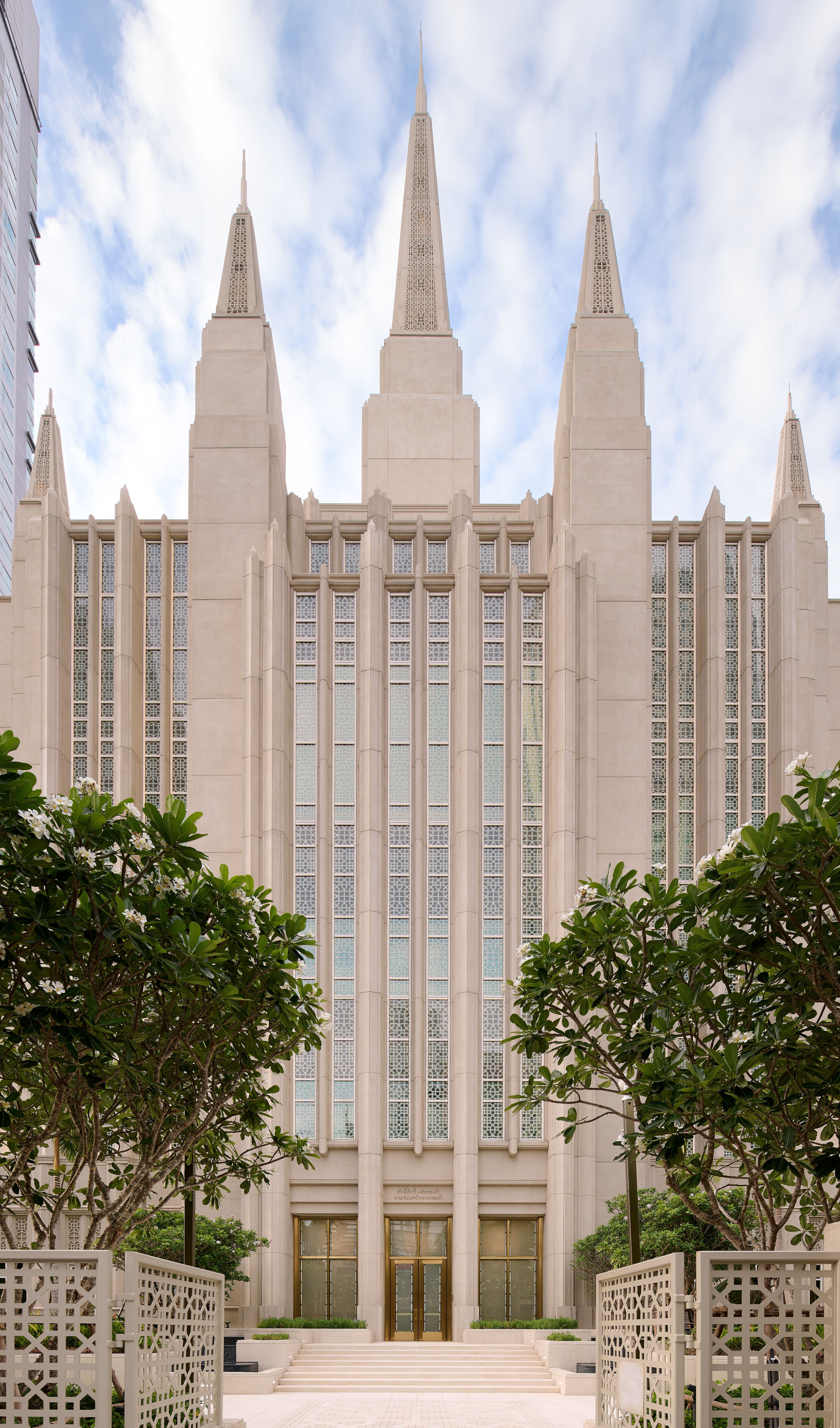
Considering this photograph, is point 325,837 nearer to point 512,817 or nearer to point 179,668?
point 512,817

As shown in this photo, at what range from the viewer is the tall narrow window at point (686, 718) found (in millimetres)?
→ 35750

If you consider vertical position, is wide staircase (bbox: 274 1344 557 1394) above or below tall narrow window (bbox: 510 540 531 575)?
below

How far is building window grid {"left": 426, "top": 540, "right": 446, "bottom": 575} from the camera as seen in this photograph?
122ft

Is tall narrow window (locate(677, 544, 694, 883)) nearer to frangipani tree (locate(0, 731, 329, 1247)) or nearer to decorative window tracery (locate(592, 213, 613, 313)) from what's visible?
decorative window tracery (locate(592, 213, 613, 313))

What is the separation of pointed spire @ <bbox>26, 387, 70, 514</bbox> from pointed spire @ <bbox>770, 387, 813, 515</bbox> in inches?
855

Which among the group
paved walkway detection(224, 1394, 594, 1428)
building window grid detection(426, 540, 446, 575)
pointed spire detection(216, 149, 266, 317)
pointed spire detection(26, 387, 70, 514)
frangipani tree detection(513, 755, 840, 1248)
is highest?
pointed spire detection(216, 149, 266, 317)

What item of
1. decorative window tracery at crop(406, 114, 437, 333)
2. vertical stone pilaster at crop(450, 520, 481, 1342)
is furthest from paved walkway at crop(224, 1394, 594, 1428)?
decorative window tracery at crop(406, 114, 437, 333)

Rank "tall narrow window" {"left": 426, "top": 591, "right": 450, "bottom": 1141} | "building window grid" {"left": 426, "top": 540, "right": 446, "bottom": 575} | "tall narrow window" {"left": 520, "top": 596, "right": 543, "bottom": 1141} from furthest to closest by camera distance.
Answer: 1. "building window grid" {"left": 426, "top": 540, "right": 446, "bottom": 575}
2. "tall narrow window" {"left": 520, "top": 596, "right": 543, "bottom": 1141}
3. "tall narrow window" {"left": 426, "top": 591, "right": 450, "bottom": 1141}

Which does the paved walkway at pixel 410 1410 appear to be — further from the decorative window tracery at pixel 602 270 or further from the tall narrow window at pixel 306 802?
the decorative window tracery at pixel 602 270

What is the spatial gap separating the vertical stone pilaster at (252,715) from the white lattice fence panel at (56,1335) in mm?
25037

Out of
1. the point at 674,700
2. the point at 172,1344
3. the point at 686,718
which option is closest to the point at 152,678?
the point at 674,700

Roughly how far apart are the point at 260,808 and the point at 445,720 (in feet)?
18.3

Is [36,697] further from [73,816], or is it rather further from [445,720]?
[73,816]

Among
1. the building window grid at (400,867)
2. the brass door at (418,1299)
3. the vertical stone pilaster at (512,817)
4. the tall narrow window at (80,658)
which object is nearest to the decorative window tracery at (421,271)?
the vertical stone pilaster at (512,817)
